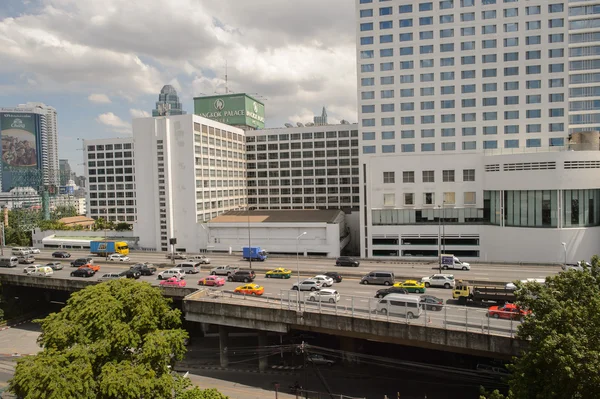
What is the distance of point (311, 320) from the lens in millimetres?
33531

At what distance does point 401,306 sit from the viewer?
31.0 m

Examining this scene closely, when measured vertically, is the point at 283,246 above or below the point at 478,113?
below

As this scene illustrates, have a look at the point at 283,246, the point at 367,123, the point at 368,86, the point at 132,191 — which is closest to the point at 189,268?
the point at 283,246

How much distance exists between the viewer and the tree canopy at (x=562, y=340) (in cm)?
1825

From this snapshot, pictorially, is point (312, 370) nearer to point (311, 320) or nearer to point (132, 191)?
point (311, 320)

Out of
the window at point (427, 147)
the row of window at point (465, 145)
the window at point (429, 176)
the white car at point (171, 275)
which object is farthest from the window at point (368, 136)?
the white car at point (171, 275)

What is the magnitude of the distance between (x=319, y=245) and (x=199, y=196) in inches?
993

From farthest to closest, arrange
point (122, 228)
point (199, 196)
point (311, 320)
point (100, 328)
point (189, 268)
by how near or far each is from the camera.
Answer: point (122, 228), point (199, 196), point (189, 268), point (311, 320), point (100, 328)

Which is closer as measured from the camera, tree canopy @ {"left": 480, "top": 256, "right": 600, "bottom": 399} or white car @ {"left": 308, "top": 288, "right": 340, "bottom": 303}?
tree canopy @ {"left": 480, "top": 256, "right": 600, "bottom": 399}

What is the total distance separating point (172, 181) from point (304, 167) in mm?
30574

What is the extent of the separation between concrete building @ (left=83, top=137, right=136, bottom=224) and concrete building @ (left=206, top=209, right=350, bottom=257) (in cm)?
3770

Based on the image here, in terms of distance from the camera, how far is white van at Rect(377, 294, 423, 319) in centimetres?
3067

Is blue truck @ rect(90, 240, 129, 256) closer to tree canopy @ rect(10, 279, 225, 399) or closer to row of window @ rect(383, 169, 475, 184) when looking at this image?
tree canopy @ rect(10, 279, 225, 399)

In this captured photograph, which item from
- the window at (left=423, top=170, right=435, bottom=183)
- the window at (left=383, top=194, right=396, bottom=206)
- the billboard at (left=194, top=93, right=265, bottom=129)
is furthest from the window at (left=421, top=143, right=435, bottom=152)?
the billboard at (left=194, top=93, right=265, bottom=129)
